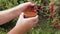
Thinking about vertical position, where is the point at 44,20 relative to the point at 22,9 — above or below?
below

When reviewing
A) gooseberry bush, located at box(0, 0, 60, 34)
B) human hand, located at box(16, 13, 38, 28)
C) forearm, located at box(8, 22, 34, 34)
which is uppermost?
human hand, located at box(16, 13, 38, 28)

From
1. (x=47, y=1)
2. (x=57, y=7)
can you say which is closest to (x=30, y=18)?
(x=57, y=7)

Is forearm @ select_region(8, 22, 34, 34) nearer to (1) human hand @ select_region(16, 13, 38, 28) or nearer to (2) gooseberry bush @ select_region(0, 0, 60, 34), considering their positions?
(1) human hand @ select_region(16, 13, 38, 28)

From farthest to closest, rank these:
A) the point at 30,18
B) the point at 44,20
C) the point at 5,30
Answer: the point at 44,20
the point at 5,30
the point at 30,18

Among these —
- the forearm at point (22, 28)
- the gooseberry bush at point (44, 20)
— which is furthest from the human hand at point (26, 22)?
the gooseberry bush at point (44, 20)

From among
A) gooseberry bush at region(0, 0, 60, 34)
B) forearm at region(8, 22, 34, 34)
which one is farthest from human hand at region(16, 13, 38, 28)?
gooseberry bush at region(0, 0, 60, 34)

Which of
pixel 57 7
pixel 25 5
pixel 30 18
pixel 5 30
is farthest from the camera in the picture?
pixel 5 30

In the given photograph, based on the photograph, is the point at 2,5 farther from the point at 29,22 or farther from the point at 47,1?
the point at 29,22

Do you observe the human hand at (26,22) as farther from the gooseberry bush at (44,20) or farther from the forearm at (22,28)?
the gooseberry bush at (44,20)

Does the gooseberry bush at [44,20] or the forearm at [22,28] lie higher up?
the forearm at [22,28]

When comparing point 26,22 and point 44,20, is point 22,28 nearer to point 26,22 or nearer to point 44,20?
point 26,22

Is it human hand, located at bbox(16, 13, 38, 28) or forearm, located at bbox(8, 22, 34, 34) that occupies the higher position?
human hand, located at bbox(16, 13, 38, 28)
